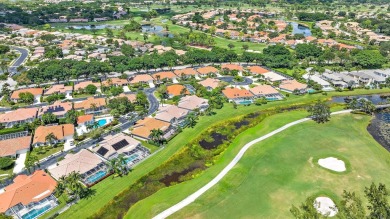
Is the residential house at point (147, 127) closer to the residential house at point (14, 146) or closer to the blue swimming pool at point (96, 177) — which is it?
the blue swimming pool at point (96, 177)

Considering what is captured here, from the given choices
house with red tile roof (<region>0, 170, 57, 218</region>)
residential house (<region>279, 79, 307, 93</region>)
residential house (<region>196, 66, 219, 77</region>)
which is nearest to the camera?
house with red tile roof (<region>0, 170, 57, 218</region>)

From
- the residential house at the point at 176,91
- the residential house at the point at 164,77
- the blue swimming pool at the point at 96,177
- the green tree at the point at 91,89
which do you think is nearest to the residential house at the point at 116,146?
the blue swimming pool at the point at 96,177

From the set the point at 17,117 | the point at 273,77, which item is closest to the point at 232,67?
the point at 273,77

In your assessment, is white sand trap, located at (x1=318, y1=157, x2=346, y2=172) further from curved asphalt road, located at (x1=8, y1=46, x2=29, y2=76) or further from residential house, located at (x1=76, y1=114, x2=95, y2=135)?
curved asphalt road, located at (x1=8, y1=46, x2=29, y2=76)

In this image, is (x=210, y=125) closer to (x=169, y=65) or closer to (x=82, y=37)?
(x=169, y=65)

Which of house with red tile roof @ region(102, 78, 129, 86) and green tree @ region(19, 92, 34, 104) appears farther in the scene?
house with red tile roof @ region(102, 78, 129, 86)

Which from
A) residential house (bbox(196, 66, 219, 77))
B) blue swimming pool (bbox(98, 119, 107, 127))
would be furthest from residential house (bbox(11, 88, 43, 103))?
residential house (bbox(196, 66, 219, 77))

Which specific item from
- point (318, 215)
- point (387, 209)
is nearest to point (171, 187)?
point (318, 215)
